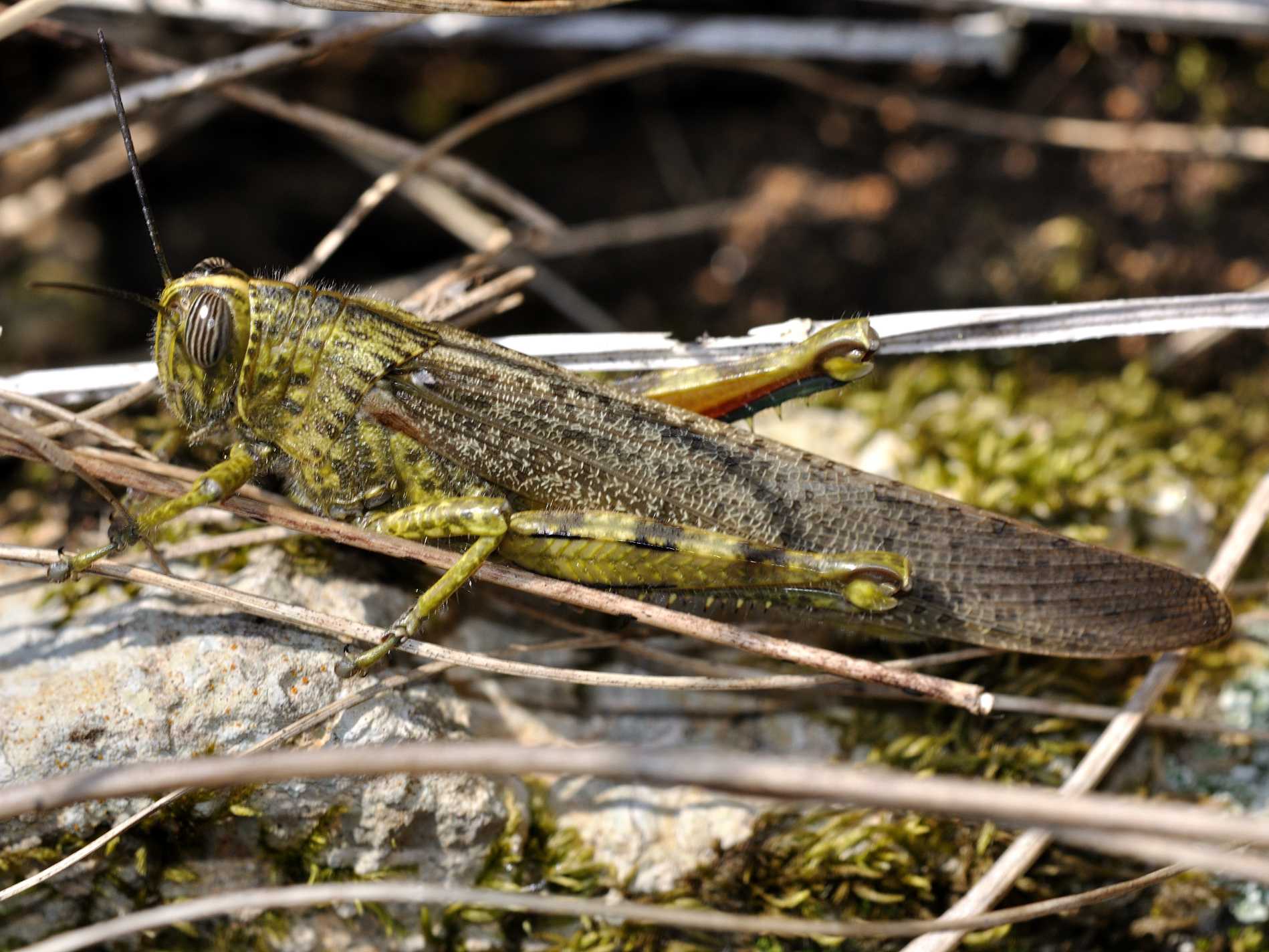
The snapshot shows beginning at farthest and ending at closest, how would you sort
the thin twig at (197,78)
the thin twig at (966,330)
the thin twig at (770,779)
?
the thin twig at (197,78) < the thin twig at (966,330) < the thin twig at (770,779)

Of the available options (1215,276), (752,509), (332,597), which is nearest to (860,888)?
(752,509)

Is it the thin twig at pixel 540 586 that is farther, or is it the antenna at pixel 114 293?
the thin twig at pixel 540 586

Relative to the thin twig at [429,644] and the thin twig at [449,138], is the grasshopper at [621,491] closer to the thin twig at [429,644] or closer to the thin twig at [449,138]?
the thin twig at [429,644]

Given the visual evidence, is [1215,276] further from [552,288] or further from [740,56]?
[552,288]

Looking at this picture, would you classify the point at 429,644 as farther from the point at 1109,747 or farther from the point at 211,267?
the point at 1109,747

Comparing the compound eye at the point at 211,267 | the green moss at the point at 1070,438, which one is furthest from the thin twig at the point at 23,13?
the green moss at the point at 1070,438

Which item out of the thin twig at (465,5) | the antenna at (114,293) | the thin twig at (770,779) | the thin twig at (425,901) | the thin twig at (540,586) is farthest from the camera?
the thin twig at (465,5)

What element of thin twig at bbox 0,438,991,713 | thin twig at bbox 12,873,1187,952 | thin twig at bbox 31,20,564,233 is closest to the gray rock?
thin twig at bbox 0,438,991,713

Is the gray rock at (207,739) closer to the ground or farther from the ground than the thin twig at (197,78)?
closer to the ground
